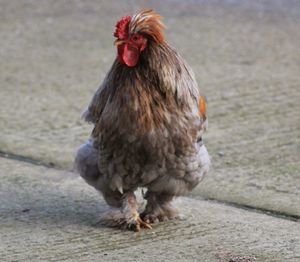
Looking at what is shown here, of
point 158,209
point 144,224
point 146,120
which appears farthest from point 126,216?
point 146,120

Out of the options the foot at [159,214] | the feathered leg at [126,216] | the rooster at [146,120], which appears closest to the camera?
the rooster at [146,120]

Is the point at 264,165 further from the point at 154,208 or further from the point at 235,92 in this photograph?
the point at 235,92

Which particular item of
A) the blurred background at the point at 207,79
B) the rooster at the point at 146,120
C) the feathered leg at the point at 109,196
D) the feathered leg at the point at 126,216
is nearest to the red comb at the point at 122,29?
the rooster at the point at 146,120

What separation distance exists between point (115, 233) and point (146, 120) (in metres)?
0.76

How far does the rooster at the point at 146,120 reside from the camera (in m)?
5.91

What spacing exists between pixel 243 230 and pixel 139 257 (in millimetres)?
839

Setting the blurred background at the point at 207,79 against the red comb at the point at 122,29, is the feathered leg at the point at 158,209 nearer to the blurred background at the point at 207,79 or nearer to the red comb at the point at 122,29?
the blurred background at the point at 207,79

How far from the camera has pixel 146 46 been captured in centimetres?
598

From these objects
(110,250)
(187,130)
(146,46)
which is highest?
(146,46)

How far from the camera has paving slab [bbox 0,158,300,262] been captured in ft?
18.2

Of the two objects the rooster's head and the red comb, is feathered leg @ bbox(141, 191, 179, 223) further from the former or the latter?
the red comb

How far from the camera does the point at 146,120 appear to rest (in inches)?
232

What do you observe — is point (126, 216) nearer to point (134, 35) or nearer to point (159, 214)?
point (159, 214)

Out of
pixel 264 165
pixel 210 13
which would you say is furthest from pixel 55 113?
pixel 210 13
